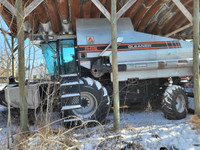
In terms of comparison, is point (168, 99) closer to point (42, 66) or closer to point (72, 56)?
point (72, 56)

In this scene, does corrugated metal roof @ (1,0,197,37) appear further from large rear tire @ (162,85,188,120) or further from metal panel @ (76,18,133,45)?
large rear tire @ (162,85,188,120)

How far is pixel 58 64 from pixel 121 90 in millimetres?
2172

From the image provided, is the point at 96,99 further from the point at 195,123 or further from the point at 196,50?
the point at 196,50

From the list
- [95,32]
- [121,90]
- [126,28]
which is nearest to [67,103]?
[121,90]

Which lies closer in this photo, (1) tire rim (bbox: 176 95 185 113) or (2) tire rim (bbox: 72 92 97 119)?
(2) tire rim (bbox: 72 92 97 119)

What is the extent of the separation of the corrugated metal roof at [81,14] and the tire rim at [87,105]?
79.9 inches

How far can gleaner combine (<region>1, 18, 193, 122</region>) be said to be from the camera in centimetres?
479

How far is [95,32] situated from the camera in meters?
5.09

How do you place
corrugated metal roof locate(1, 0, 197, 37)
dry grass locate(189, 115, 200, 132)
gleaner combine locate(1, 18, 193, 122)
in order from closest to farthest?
dry grass locate(189, 115, 200, 132), corrugated metal roof locate(1, 0, 197, 37), gleaner combine locate(1, 18, 193, 122)

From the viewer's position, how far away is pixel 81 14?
16.5 ft

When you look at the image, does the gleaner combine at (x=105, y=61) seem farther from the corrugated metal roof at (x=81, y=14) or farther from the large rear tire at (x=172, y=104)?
the corrugated metal roof at (x=81, y=14)

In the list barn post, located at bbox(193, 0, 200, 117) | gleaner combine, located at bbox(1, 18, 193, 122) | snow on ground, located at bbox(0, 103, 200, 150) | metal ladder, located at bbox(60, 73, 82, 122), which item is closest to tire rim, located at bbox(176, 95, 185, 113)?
gleaner combine, located at bbox(1, 18, 193, 122)

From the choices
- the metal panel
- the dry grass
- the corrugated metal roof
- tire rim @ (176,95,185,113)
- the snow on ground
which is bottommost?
the snow on ground

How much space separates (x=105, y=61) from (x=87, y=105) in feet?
4.60
